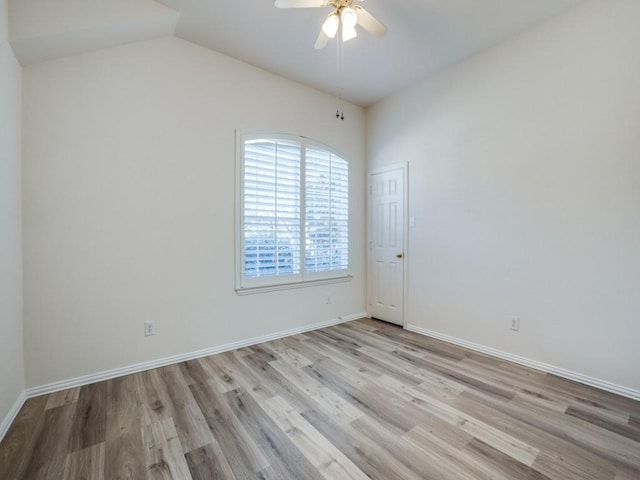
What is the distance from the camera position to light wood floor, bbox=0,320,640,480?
1492 mm

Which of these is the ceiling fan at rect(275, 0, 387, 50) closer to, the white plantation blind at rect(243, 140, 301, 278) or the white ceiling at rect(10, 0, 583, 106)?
the white ceiling at rect(10, 0, 583, 106)

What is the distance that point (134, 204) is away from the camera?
2.55 meters

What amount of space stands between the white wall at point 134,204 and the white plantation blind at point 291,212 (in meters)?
0.19

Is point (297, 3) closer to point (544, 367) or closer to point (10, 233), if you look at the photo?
point (10, 233)

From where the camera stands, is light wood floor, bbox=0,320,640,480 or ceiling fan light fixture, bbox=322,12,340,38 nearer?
light wood floor, bbox=0,320,640,480

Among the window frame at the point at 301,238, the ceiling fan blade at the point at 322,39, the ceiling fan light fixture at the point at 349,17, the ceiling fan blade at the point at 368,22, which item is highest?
the ceiling fan blade at the point at 368,22

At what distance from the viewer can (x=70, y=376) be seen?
2.30 meters

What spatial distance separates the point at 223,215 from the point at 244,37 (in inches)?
67.7

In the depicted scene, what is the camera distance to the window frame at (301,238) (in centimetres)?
310

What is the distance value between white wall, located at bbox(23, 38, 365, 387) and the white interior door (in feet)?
5.08

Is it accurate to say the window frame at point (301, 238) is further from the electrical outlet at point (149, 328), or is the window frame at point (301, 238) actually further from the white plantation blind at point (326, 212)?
the electrical outlet at point (149, 328)

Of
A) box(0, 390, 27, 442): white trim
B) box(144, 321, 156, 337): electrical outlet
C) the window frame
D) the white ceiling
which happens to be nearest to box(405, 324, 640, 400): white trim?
the window frame

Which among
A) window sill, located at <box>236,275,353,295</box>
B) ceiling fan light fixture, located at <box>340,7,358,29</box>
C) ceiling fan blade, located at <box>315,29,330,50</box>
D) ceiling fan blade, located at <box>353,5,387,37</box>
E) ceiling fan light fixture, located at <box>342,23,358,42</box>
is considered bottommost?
window sill, located at <box>236,275,353,295</box>

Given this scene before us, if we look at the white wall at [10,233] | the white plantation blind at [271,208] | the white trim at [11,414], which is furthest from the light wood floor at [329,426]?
the white plantation blind at [271,208]
